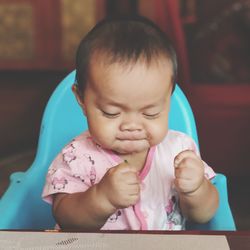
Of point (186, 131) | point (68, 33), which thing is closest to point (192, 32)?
point (68, 33)

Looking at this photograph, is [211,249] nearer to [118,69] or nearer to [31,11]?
[118,69]

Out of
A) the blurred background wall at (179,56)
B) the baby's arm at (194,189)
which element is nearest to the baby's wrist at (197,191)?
the baby's arm at (194,189)

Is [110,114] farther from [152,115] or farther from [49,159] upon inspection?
[49,159]

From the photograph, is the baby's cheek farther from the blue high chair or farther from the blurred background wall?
the blurred background wall

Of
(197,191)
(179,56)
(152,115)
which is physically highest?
(179,56)

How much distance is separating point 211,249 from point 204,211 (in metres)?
0.28

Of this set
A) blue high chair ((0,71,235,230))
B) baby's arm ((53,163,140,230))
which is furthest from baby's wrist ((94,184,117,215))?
blue high chair ((0,71,235,230))

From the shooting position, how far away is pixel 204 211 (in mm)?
791

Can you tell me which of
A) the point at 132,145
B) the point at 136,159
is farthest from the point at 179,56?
the point at 132,145

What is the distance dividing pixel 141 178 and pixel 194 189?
131 millimetres

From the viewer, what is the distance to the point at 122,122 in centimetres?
69

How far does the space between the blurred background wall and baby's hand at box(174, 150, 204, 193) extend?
1.31m

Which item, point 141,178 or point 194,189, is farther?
point 141,178

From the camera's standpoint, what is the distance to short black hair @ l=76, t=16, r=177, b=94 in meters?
0.68
